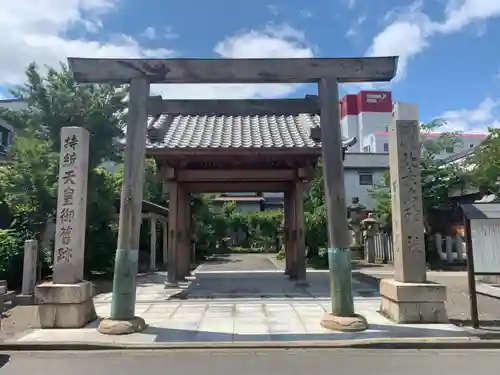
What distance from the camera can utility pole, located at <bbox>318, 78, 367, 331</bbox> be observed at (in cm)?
794

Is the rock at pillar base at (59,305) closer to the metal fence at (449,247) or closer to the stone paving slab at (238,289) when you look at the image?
the stone paving slab at (238,289)

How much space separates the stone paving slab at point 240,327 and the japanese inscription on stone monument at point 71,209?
1.17 m

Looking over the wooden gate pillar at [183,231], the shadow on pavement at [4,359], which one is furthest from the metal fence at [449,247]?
the shadow on pavement at [4,359]

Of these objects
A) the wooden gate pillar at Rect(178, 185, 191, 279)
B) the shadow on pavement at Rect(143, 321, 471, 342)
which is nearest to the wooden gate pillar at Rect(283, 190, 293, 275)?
the wooden gate pillar at Rect(178, 185, 191, 279)

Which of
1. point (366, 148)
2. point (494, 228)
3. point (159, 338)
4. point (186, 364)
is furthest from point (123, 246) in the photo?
point (366, 148)

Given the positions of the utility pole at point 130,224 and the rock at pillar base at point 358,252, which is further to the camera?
the rock at pillar base at point 358,252

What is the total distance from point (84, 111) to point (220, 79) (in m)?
9.68

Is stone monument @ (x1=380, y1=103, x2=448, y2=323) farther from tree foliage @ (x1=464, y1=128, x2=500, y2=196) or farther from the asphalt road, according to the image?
tree foliage @ (x1=464, y1=128, x2=500, y2=196)

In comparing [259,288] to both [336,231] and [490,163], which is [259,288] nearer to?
[336,231]

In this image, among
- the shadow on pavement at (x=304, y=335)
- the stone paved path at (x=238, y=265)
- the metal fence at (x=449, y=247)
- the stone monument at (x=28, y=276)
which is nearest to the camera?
the shadow on pavement at (x=304, y=335)

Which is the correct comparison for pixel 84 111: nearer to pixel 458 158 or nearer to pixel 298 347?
pixel 298 347

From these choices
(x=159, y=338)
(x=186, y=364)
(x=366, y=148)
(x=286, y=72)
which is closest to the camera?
(x=186, y=364)

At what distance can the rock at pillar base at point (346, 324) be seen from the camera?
7.80m

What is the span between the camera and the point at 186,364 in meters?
6.21
